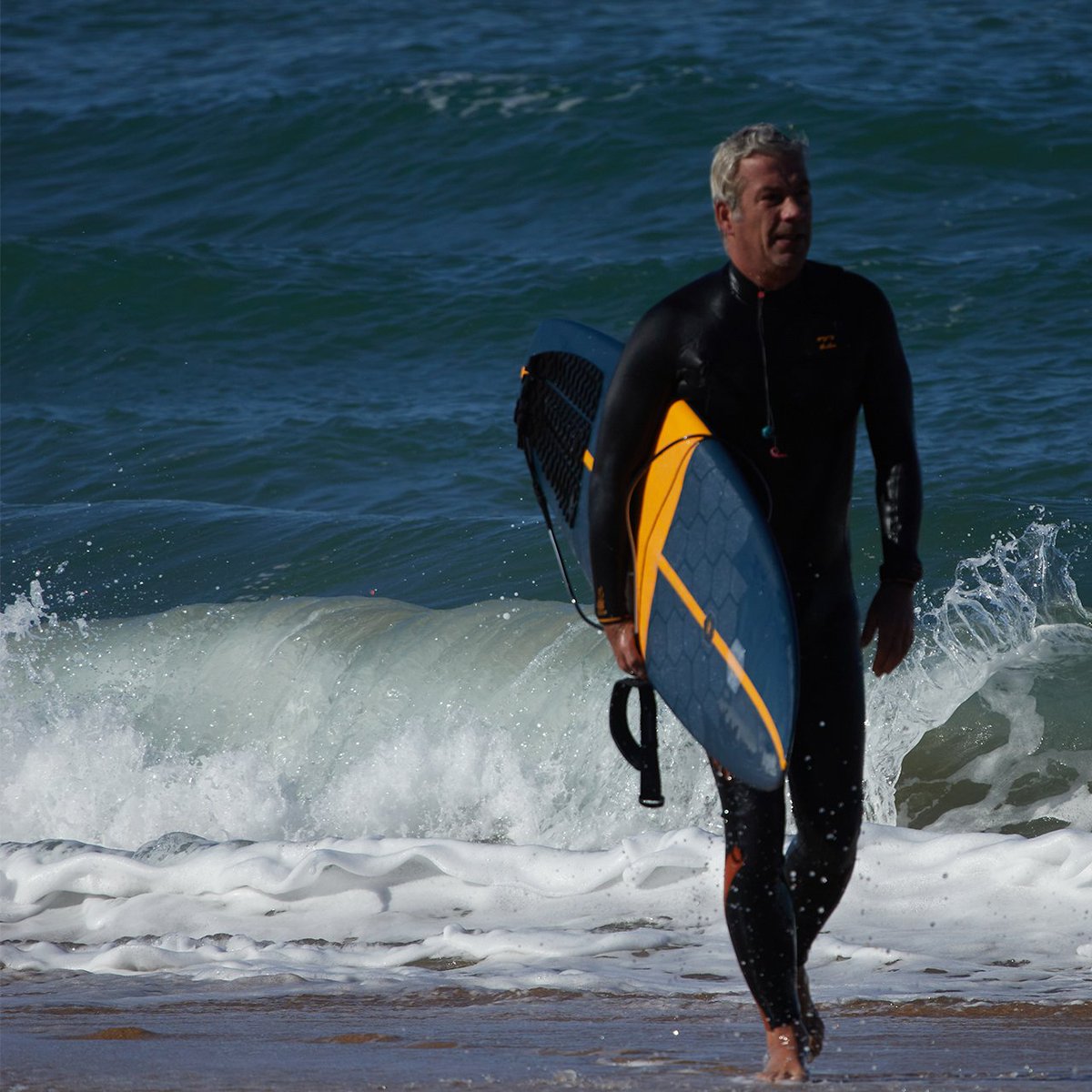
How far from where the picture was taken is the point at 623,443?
2.93m

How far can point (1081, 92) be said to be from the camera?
14258 millimetres

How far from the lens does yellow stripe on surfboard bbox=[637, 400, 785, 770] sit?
2.87m

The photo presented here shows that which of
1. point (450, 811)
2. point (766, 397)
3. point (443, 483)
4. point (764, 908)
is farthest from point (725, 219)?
point (443, 483)

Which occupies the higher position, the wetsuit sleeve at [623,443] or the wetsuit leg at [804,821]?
the wetsuit sleeve at [623,443]

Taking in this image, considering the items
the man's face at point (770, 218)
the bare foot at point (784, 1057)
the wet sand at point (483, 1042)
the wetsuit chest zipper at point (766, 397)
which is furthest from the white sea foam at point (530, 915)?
the man's face at point (770, 218)

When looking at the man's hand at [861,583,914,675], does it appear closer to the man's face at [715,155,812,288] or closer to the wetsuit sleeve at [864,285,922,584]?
the wetsuit sleeve at [864,285,922,584]

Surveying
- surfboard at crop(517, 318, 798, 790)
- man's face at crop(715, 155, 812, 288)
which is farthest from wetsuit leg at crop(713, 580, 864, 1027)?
man's face at crop(715, 155, 812, 288)

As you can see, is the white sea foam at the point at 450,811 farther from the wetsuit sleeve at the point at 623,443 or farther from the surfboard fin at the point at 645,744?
the wetsuit sleeve at the point at 623,443

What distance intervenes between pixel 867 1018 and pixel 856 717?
90 centimetres

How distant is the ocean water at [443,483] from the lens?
4.62 m

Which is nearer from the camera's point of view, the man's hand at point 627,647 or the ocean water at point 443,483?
the man's hand at point 627,647

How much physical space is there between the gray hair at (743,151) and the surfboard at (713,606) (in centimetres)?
37

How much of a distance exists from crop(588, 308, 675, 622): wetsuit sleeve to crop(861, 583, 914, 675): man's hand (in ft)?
1.48

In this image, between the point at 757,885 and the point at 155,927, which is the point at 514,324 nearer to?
the point at 155,927
